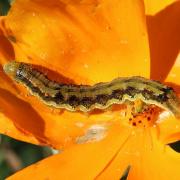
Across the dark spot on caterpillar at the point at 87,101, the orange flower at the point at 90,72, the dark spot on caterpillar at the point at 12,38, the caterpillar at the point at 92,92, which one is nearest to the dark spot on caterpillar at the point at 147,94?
the caterpillar at the point at 92,92

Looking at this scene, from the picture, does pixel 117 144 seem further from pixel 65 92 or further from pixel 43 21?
pixel 43 21

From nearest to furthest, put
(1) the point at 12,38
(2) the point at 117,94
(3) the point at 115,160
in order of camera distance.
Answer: (3) the point at 115,160
(1) the point at 12,38
(2) the point at 117,94

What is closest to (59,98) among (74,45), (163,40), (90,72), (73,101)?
(73,101)

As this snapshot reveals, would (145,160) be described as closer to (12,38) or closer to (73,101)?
(73,101)

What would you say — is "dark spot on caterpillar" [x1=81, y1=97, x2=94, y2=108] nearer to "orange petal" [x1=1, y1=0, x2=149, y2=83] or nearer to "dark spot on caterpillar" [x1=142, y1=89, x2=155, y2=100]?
"orange petal" [x1=1, y1=0, x2=149, y2=83]

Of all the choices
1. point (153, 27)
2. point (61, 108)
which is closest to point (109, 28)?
Result: point (153, 27)

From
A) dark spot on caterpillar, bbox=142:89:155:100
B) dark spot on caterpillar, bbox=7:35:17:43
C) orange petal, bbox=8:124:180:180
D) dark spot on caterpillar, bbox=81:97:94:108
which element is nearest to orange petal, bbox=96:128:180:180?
orange petal, bbox=8:124:180:180

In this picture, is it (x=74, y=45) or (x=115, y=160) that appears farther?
(x=74, y=45)
